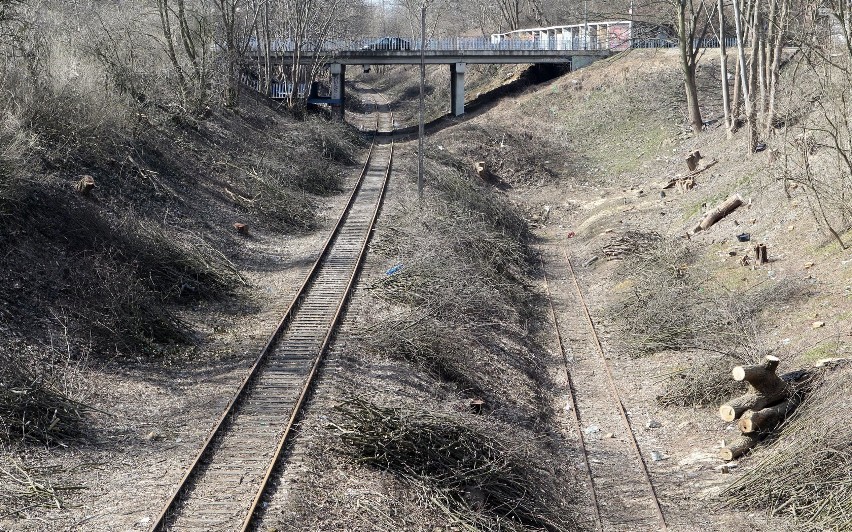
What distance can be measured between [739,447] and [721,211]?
1363 cm

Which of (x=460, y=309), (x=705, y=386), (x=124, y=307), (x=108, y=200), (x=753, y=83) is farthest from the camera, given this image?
(x=753, y=83)

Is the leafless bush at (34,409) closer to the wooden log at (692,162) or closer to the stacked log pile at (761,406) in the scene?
the stacked log pile at (761,406)

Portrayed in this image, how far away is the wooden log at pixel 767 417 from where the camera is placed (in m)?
14.2

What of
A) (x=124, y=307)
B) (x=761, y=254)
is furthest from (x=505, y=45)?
(x=124, y=307)

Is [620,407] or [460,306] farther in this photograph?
[460,306]

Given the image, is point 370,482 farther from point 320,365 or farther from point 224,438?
point 320,365

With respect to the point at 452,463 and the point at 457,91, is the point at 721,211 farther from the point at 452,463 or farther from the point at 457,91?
the point at 457,91

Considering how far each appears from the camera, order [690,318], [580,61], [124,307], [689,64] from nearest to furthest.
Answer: [124,307] < [690,318] < [689,64] < [580,61]

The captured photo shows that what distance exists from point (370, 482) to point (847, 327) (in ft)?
31.8

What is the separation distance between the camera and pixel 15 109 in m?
21.0

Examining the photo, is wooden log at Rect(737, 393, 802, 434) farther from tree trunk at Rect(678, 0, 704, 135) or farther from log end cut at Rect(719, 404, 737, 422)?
tree trunk at Rect(678, 0, 704, 135)

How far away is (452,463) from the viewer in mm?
12562

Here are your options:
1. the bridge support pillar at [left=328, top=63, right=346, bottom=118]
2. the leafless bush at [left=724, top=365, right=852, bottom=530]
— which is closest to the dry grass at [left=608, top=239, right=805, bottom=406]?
the leafless bush at [left=724, top=365, right=852, bottom=530]

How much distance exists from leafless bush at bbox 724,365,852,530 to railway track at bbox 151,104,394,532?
21.7 ft
